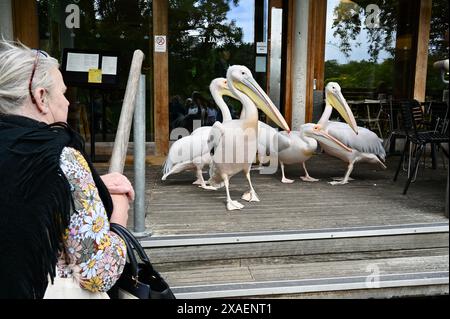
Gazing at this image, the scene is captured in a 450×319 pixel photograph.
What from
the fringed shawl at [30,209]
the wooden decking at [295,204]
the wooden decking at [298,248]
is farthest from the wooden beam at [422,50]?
the fringed shawl at [30,209]

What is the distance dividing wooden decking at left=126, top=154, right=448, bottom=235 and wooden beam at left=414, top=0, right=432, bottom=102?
205 centimetres

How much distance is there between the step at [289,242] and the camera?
256 centimetres

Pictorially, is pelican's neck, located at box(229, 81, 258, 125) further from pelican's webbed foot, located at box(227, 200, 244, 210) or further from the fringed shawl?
the fringed shawl

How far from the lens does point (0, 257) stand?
3.22 feet

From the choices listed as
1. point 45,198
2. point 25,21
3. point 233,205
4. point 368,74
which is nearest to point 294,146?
point 233,205

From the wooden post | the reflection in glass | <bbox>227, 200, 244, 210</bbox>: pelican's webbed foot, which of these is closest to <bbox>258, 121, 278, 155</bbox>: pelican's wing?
<bbox>227, 200, 244, 210</bbox>: pelican's webbed foot

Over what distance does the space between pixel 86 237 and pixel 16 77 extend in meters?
0.47

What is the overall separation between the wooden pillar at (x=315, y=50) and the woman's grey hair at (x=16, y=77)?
538cm

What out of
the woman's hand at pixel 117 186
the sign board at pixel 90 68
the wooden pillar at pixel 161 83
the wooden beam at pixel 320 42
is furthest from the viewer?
the wooden beam at pixel 320 42

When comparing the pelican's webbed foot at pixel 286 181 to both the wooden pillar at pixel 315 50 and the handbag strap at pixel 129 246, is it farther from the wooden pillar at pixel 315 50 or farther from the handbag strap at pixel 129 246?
the handbag strap at pixel 129 246

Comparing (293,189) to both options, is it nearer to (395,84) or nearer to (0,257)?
(0,257)

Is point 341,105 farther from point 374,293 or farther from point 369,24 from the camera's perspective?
point 369,24

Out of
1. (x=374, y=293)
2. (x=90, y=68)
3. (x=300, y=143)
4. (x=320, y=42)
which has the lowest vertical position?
(x=374, y=293)

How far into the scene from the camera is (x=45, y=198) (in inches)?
39.3
